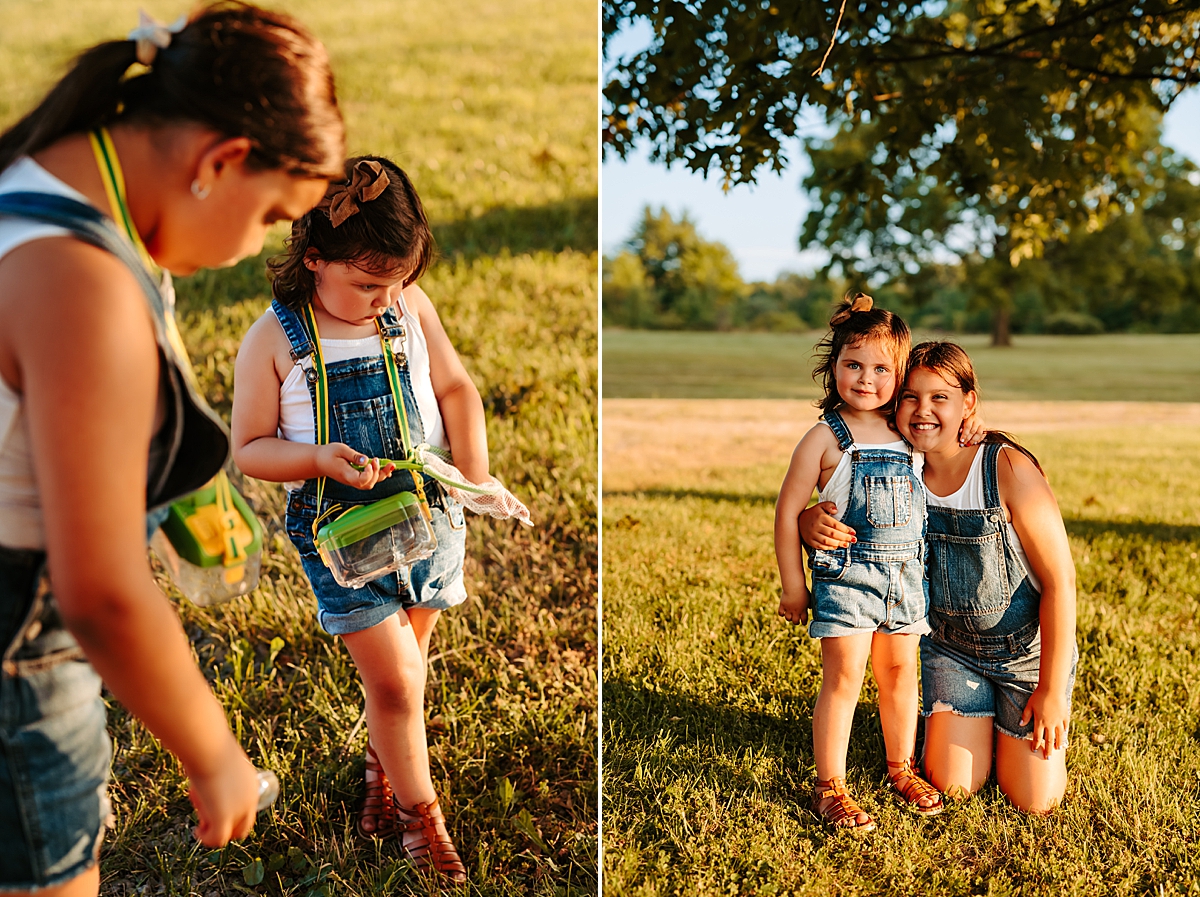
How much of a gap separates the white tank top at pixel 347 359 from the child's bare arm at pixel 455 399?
3 centimetres

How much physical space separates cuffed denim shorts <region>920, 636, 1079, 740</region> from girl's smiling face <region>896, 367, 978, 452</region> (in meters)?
0.69

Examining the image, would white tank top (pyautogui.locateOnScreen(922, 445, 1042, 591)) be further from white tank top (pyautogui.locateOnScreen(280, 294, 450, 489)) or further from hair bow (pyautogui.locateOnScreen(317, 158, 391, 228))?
hair bow (pyautogui.locateOnScreen(317, 158, 391, 228))

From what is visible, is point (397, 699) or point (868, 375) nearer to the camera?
point (397, 699)

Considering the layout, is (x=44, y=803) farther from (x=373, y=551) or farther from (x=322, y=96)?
(x=322, y=96)

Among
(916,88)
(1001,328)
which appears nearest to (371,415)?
(916,88)

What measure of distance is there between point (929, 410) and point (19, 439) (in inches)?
81.8

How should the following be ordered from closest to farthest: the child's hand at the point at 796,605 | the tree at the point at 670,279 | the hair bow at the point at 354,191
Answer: the hair bow at the point at 354,191 < the child's hand at the point at 796,605 < the tree at the point at 670,279

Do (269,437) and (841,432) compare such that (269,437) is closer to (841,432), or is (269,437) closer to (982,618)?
(841,432)

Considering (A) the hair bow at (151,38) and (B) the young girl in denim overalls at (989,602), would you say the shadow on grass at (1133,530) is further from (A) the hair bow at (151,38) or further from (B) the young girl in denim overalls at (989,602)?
(A) the hair bow at (151,38)

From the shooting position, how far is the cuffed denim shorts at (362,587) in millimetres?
2236

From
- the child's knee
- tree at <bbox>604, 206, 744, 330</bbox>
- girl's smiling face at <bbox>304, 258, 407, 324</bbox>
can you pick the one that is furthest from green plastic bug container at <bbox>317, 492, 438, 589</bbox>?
tree at <bbox>604, 206, 744, 330</bbox>

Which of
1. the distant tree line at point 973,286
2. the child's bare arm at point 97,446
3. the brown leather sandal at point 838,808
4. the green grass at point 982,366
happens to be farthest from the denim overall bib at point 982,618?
the distant tree line at point 973,286

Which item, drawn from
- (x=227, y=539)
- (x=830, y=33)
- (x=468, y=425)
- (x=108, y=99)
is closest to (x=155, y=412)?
(x=227, y=539)

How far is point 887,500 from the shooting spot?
2.52m
